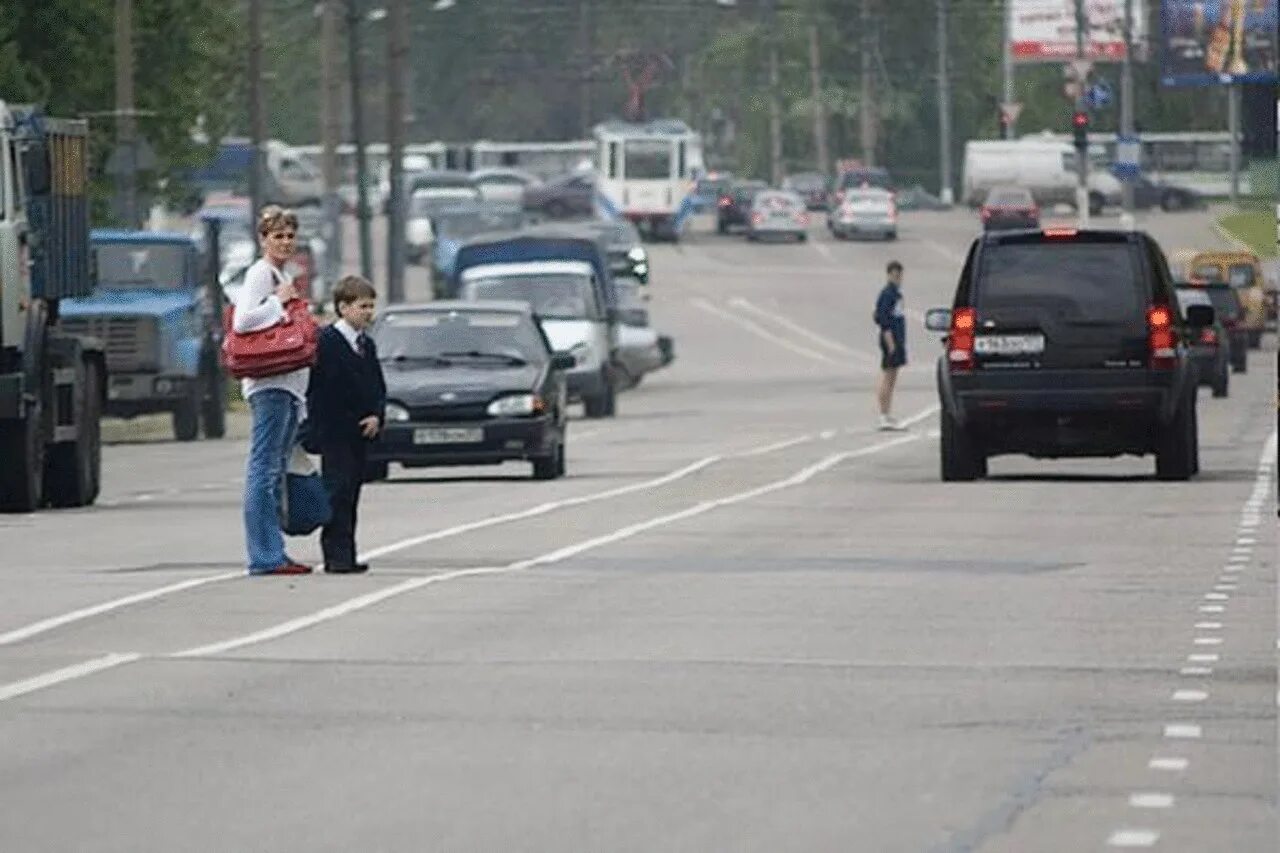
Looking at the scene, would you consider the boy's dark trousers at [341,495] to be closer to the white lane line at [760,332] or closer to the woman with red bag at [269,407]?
the woman with red bag at [269,407]

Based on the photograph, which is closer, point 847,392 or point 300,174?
point 847,392

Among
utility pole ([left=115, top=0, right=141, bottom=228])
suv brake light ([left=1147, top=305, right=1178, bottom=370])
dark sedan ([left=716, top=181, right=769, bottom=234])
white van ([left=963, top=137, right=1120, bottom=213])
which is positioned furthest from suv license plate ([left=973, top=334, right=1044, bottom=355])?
white van ([left=963, top=137, right=1120, bottom=213])

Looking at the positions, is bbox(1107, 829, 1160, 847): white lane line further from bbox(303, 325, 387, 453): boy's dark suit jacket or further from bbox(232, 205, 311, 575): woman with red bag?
bbox(303, 325, 387, 453): boy's dark suit jacket

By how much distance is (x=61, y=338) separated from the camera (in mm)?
31312

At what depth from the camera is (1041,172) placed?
131 meters

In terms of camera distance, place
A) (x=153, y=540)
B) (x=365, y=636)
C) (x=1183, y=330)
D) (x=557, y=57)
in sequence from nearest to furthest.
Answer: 1. (x=365, y=636)
2. (x=153, y=540)
3. (x=1183, y=330)
4. (x=557, y=57)

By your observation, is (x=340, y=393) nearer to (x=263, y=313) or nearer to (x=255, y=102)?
(x=263, y=313)

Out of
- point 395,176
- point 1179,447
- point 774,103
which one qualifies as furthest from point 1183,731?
point 774,103

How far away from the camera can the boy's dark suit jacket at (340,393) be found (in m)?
21.8

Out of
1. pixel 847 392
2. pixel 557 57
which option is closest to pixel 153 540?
pixel 847 392

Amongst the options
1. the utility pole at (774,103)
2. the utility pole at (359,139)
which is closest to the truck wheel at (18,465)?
the utility pole at (359,139)

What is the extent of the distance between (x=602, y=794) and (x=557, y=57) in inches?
6662

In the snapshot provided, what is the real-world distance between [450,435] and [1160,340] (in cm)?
545

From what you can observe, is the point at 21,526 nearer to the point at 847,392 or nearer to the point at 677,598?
the point at 677,598
